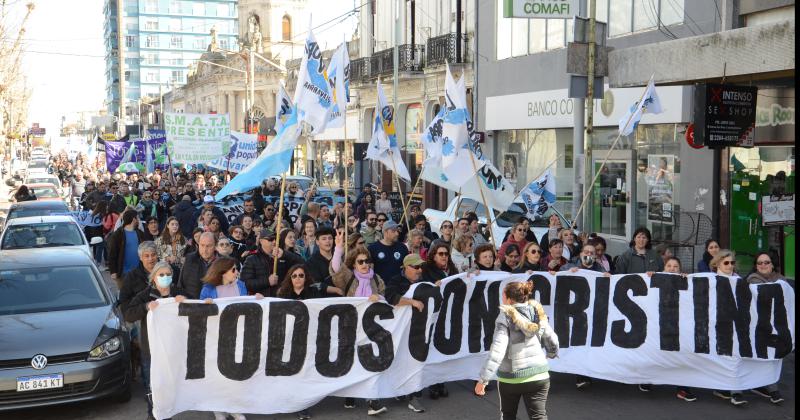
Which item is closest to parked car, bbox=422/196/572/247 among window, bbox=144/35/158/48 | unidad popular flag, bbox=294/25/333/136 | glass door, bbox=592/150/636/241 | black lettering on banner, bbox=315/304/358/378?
glass door, bbox=592/150/636/241

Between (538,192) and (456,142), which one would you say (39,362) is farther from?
(538,192)

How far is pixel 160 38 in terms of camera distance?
13212cm

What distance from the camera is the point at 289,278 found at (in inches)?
316

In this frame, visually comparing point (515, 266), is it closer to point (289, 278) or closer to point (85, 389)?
point (289, 278)

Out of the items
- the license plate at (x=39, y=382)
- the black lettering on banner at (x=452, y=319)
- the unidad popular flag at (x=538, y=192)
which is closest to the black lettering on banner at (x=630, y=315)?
the black lettering on banner at (x=452, y=319)

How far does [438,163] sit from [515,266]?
12.4ft

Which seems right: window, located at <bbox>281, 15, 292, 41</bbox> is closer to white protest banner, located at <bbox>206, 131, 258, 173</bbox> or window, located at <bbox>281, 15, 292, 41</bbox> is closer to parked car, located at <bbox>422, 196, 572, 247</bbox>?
white protest banner, located at <bbox>206, 131, 258, 173</bbox>

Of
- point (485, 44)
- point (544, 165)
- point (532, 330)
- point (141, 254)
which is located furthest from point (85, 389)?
point (485, 44)

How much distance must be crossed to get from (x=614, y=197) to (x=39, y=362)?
1412cm

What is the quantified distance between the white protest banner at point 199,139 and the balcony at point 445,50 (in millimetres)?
7416

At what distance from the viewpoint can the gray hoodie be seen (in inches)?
237

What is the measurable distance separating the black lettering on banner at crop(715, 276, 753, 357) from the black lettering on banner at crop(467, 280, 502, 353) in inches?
83.3

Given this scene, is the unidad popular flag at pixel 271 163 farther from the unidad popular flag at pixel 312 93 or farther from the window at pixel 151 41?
the window at pixel 151 41

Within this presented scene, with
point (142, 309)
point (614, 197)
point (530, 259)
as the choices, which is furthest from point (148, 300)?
point (614, 197)
